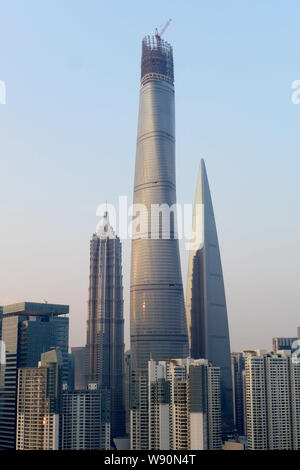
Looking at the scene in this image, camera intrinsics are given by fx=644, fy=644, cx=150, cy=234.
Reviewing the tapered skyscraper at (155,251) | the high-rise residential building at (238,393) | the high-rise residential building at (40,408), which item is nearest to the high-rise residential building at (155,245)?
the tapered skyscraper at (155,251)

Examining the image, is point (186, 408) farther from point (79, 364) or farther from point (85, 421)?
point (79, 364)

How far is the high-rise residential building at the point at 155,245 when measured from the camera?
5247 cm

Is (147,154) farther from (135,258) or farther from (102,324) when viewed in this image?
(102,324)

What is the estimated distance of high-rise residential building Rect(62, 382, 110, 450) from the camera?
28562 millimetres

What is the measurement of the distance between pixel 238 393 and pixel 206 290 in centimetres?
1521

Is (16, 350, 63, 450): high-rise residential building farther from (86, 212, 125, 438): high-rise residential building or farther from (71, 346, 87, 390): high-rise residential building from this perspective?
(86, 212, 125, 438): high-rise residential building

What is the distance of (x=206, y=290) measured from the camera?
2340 inches

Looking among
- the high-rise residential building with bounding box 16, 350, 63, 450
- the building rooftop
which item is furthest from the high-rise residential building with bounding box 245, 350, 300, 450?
the building rooftop

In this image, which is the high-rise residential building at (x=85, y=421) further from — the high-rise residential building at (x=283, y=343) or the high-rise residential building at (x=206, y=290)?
the high-rise residential building at (x=206, y=290)

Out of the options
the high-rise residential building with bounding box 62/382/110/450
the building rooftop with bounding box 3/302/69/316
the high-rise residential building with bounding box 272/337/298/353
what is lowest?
the high-rise residential building with bounding box 62/382/110/450

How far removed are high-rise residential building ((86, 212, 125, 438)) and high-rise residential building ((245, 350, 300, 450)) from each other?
29.2 metres

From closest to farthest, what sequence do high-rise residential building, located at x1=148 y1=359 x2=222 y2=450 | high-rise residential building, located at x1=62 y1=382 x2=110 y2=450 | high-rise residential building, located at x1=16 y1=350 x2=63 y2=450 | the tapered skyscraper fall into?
high-rise residential building, located at x1=148 y1=359 x2=222 y2=450 < high-rise residential building, located at x1=16 y1=350 x2=63 y2=450 < high-rise residential building, located at x1=62 y1=382 x2=110 y2=450 < the tapered skyscraper

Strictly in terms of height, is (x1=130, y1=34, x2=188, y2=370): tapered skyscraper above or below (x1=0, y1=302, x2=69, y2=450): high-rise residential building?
above

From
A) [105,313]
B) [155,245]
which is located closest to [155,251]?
[155,245]
